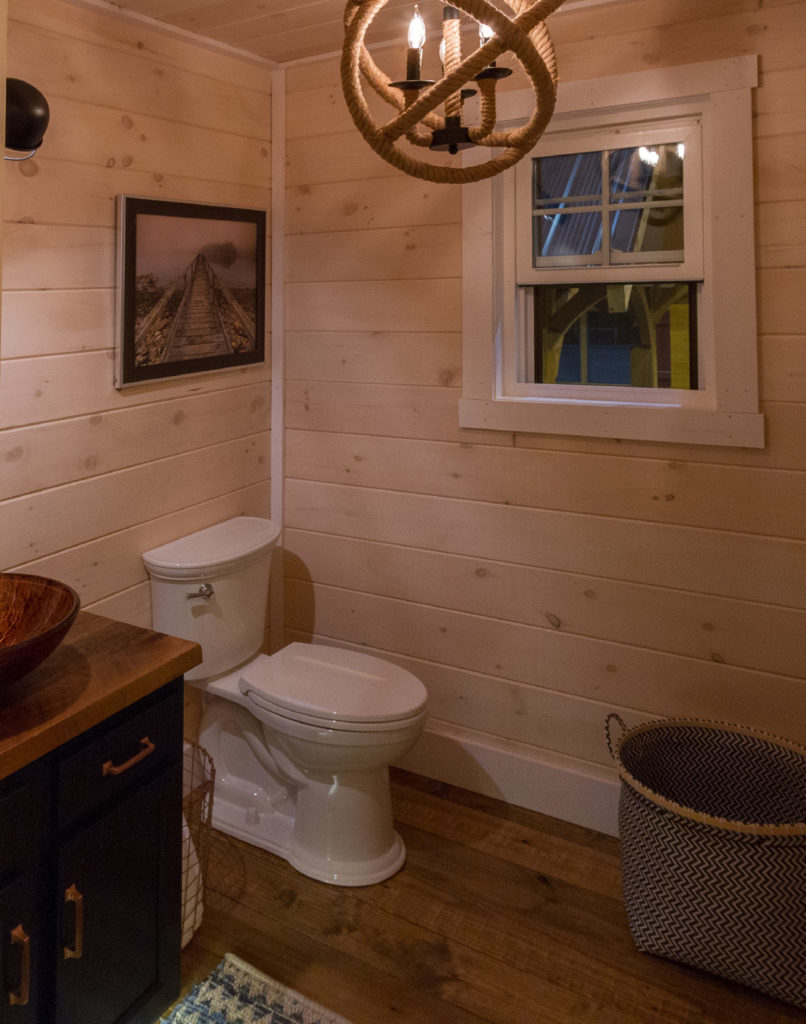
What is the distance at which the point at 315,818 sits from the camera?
230 centimetres

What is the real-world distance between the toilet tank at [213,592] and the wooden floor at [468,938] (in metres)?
0.58

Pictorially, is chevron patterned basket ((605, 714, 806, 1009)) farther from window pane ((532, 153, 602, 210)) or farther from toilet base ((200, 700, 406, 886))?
window pane ((532, 153, 602, 210))

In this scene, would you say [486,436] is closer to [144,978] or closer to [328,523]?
[328,523]

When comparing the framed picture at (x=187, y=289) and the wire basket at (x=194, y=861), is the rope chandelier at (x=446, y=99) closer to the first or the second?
the framed picture at (x=187, y=289)

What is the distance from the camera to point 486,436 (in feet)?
8.22

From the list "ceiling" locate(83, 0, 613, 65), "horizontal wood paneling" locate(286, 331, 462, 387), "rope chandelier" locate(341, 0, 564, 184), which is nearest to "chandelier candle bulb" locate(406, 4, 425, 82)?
"rope chandelier" locate(341, 0, 564, 184)

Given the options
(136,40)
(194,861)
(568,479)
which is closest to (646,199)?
(568,479)

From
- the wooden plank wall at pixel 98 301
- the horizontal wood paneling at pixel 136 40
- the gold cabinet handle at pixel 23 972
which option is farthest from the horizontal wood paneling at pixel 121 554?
the horizontal wood paneling at pixel 136 40

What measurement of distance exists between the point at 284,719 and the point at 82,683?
2.69 ft

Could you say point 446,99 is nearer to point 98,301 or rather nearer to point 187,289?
point 98,301

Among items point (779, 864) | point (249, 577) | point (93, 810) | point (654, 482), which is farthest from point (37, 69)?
point (779, 864)

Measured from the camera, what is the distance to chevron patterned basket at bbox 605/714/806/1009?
70.7 inches

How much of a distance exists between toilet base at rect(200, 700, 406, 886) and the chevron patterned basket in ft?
2.19

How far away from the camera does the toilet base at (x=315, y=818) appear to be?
226 centimetres
